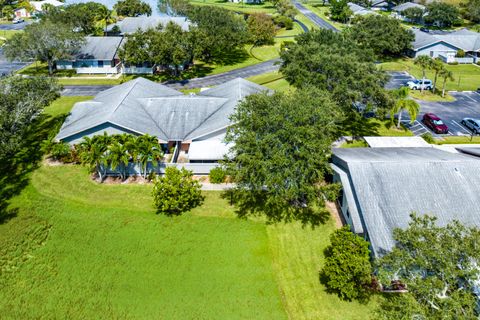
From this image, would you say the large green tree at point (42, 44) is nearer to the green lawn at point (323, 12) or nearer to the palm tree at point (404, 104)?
the palm tree at point (404, 104)

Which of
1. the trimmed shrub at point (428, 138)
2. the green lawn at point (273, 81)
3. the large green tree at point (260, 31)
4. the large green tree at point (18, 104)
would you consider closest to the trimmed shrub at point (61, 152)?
the large green tree at point (18, 104)

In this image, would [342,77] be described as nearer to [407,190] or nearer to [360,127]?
[360,127]

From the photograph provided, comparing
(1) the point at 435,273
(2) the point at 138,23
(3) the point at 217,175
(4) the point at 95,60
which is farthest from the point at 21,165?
(2) the point at 138,23

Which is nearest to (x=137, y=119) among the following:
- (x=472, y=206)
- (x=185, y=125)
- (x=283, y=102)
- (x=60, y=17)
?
(x=185, y=125)

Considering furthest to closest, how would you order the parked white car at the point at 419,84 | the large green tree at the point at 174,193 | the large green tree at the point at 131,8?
the large green tree at the point at 131,8, the parked white car at the point at 419,84, the large green tree at the point at 174,193

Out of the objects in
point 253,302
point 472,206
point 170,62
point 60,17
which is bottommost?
point 253,302

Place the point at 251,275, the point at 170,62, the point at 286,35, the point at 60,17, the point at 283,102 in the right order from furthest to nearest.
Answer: the point at 286,35 → the point at 60,17 → the point at 170,62 → the point at 283,102 → the point at 251,275

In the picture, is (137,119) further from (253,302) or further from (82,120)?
(253,302)
